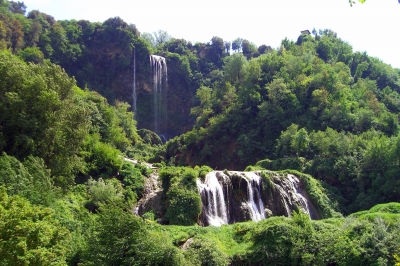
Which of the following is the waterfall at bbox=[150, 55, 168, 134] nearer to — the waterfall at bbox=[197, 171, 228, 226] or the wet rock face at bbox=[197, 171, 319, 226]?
the wet rock face at bbox=[197, 171, 319, 226]

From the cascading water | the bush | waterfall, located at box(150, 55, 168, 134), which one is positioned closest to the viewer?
the bush

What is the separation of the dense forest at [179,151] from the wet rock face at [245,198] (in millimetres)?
522

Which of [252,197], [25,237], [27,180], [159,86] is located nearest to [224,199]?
[252,197]

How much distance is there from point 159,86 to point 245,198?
159 ft

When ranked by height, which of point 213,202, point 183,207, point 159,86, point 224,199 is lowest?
point 183,207

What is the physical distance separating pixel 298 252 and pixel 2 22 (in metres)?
56.6

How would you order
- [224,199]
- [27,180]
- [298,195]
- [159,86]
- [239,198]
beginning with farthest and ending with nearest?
[159,86]
[298,195]
[239,198]
[224,199]
[27,180]

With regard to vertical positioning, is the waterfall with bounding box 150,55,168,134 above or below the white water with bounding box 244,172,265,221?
above

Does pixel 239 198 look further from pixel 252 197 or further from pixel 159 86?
pixel 159 86

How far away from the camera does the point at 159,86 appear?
72500 millimetres

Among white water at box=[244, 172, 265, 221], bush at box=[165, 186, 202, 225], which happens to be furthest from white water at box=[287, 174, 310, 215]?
bush at box=[165, 186, 202, 225]

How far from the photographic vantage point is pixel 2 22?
55.6 metres

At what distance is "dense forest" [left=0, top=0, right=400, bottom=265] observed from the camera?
1502 centimetres

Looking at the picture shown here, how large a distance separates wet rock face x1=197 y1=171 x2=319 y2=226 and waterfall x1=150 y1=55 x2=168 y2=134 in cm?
4305
